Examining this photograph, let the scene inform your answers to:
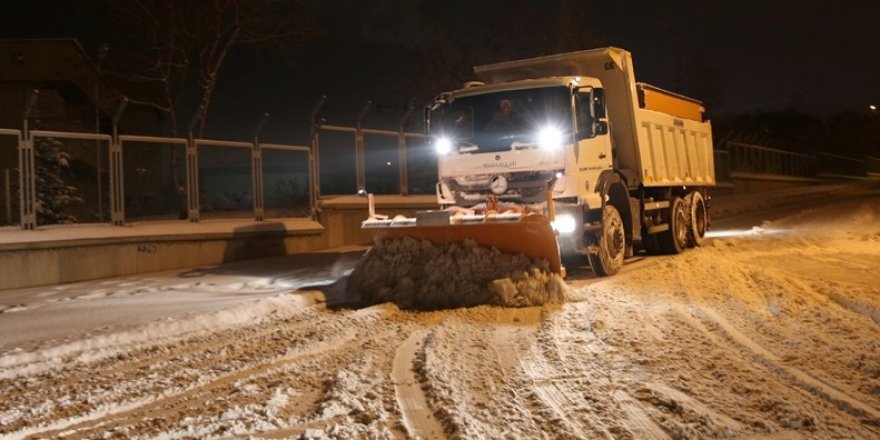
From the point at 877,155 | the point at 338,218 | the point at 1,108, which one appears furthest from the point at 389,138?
the point at 877,155

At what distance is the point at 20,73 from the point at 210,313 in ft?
69.9

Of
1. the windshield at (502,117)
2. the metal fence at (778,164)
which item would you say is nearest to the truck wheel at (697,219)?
the windshield at (502,117)

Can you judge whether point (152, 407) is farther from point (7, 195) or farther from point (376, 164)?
point (376, 164)

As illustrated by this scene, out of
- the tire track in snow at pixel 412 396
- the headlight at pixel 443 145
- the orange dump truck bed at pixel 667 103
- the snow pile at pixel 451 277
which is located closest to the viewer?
the tire track in snow at pixel 412 396

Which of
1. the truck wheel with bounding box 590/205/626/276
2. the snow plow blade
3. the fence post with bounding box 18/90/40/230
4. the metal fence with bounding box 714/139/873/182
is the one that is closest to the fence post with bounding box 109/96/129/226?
the fence post with bounding box 18/90/40/230

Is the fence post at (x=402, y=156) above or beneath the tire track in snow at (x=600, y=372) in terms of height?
above

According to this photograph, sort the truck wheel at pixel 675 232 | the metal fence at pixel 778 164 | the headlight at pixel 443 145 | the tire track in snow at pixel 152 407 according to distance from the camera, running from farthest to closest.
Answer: the metal fence at pixel 778 164, the truck wheel at pixel 675 232, the headlight at pixel 443 145, the tire track in snow at pixel 152 407

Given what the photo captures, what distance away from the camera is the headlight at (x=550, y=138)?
12.1 metres

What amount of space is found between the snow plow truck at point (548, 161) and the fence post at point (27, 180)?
236 inches

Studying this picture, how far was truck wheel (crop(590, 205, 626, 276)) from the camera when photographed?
12688mm

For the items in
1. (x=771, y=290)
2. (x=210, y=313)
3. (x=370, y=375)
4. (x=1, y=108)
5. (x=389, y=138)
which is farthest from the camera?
(x=1, y=108)

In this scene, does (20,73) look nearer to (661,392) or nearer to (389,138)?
(389,138)

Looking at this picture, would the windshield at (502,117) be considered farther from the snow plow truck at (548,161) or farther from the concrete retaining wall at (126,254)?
the concrete retaining wall at (126,254)

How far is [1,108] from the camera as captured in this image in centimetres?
2633
